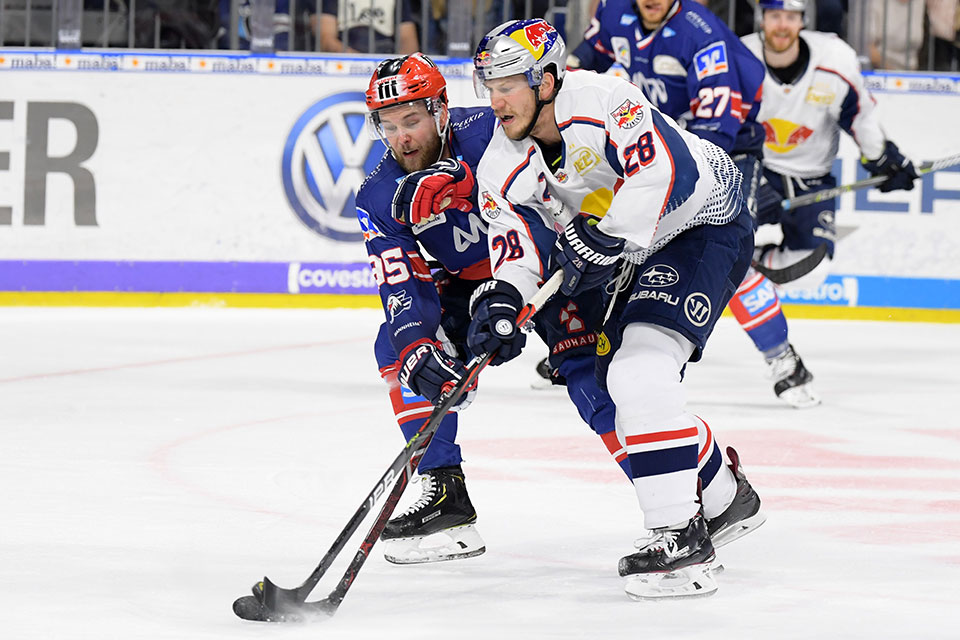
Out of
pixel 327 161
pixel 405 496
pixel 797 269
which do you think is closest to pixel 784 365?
pixel 797 269

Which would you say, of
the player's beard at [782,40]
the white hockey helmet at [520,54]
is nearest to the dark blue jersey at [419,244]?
the white hockey helmet at [520,54]

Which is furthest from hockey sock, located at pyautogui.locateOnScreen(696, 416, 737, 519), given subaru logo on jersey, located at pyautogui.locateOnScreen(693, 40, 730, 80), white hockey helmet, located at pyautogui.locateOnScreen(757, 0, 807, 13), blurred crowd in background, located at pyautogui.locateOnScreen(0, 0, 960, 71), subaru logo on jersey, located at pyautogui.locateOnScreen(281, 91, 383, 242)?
blurred crowd in background, located at pyautogui.locateOnScreen(0, 0, 960, 71)

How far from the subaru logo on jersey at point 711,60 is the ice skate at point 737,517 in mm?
2200

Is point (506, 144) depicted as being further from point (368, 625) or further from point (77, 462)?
point (77, 462)

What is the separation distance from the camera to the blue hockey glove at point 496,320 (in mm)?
2457

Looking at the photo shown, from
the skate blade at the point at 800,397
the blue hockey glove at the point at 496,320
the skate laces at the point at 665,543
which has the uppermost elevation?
the blue hockey glove at the point at 496,320

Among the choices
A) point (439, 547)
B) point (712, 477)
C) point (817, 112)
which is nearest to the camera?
point (712, 477)

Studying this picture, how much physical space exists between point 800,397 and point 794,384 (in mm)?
45

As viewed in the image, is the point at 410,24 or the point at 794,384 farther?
the point at 410,24

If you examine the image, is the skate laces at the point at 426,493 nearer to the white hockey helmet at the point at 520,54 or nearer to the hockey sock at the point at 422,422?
the hockey sock at the point at 422,422

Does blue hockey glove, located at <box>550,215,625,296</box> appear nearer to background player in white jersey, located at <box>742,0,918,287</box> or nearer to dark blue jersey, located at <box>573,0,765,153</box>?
dark blue jersey, located at <box>573,0,765,153</box>

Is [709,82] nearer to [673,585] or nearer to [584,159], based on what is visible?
[584,159]

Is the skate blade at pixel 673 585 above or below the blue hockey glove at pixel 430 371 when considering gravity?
below

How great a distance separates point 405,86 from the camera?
273 cm
